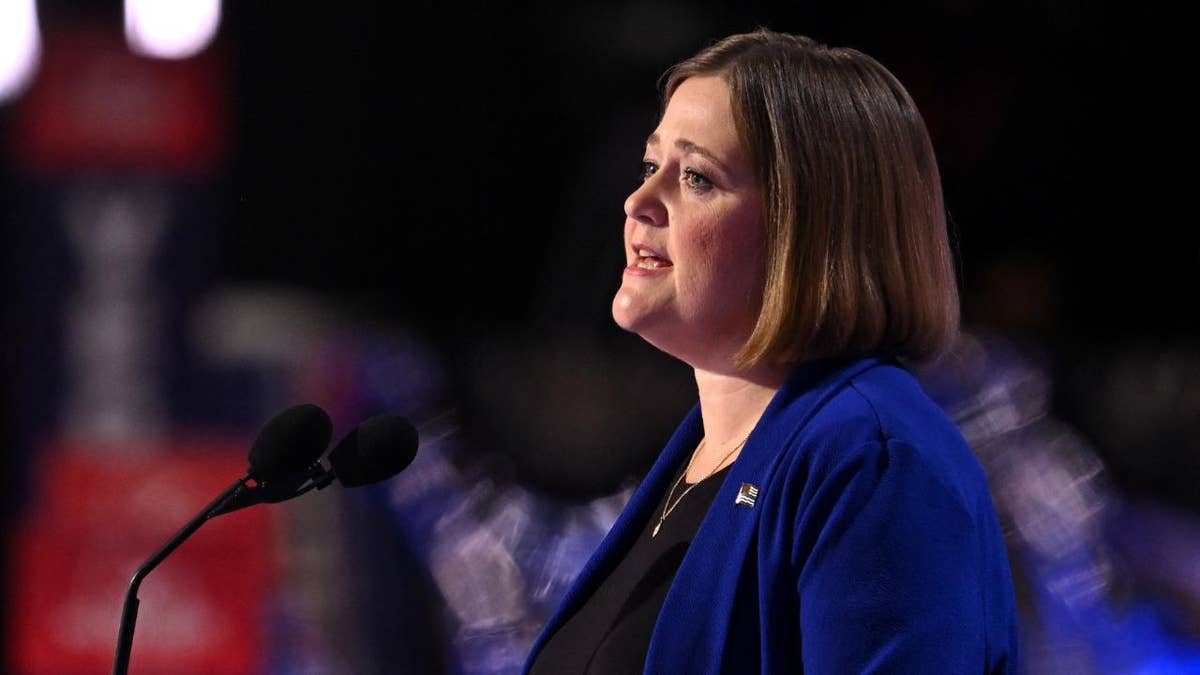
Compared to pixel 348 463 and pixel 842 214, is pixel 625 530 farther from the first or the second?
pixel 842 214

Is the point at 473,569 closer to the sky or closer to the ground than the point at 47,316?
closer to the ground

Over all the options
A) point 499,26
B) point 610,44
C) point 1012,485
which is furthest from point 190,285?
point 1012,485

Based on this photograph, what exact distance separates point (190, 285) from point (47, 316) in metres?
0.29

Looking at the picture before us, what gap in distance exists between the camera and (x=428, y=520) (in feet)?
8.30

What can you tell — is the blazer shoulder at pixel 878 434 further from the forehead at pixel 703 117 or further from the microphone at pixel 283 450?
the microphone at pixel 283 450

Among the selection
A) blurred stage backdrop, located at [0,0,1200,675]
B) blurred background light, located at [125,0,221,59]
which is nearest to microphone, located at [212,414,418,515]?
blurred stage backdrop, located at [0,0,1200,675]

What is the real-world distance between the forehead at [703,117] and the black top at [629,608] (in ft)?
1.00

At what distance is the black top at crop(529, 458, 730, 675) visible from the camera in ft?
3.47

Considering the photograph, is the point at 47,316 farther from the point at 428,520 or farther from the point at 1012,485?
the point at 1012,485

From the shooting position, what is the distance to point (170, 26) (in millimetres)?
2594

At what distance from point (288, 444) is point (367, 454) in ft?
0.28

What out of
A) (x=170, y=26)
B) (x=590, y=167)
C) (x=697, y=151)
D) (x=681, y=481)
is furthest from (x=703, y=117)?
(x=170, y=26)

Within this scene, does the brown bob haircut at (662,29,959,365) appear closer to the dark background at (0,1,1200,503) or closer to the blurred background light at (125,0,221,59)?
the dark background at (0,1,1200,503)

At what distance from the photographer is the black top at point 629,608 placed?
1.06 meters
